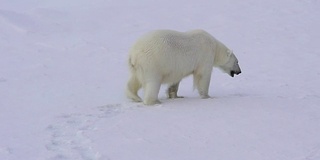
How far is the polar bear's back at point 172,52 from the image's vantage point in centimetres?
712

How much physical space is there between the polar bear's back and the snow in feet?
1.80

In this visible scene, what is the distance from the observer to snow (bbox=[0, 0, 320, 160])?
5016mm

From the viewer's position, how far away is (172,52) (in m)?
7.33

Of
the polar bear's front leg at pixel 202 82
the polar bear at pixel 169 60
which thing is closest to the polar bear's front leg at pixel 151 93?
the polar bear at pixel 169 60

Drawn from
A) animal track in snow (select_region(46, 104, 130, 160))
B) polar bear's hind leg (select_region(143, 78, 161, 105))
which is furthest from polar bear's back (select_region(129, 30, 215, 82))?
animal track in snow (select_region(46, 104, 130, 160))

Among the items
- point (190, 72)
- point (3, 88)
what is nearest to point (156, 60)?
point (190, 72)

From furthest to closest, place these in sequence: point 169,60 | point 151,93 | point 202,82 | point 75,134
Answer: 1. point 202,82
2. point 169,60
3. point 151,93
4. point 75,134

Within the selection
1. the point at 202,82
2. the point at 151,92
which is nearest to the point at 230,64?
the point at 202,82

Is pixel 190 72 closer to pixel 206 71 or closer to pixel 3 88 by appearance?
pixel 206 71

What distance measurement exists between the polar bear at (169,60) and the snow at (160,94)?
0.33m

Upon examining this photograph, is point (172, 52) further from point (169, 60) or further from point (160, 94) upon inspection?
point (160, 94)

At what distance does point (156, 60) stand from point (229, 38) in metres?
7.11

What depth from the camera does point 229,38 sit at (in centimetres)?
1388

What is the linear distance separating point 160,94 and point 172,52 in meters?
1.55
